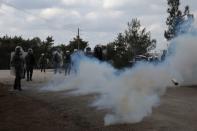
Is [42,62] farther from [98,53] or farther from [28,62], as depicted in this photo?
[98,53]

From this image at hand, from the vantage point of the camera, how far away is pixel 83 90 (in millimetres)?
22703

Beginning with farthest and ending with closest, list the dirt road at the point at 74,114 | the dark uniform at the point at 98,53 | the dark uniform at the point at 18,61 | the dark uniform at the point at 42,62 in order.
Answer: the dark uniform at the point at 42,62 < the dark uniform at the point at 98,53 < the dark uniform at the point at 18,61 < the dirt road at the point at 74,114

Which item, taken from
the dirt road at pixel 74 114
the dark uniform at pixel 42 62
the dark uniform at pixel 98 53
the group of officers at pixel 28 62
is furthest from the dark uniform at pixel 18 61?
the dark uniform at pixel 42 62

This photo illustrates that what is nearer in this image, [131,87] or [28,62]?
[131,87]

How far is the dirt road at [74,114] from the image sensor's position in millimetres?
13333

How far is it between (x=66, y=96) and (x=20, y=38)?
71.4m

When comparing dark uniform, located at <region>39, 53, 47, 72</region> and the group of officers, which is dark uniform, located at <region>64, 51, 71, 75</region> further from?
dark uniform, located at <region>39, 53, 47, 72</region>

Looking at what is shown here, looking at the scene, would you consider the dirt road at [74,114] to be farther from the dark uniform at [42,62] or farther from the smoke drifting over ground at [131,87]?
the dark uniform at [42,62]

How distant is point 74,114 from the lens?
15633 millimetres

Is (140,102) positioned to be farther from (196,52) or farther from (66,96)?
(196,52)

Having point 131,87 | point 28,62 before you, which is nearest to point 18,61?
point 28,62

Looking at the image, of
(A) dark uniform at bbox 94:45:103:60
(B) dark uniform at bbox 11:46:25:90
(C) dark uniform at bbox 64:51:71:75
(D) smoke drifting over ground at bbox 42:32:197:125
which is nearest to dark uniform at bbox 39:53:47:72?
(C) dark uniform at bbox 64:51:71:75

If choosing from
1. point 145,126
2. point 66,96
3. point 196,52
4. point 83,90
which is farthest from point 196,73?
point 145,126

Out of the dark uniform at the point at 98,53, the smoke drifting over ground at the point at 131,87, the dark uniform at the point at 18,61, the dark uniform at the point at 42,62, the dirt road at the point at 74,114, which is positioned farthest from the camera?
the dark uniform at the point at 42,62
